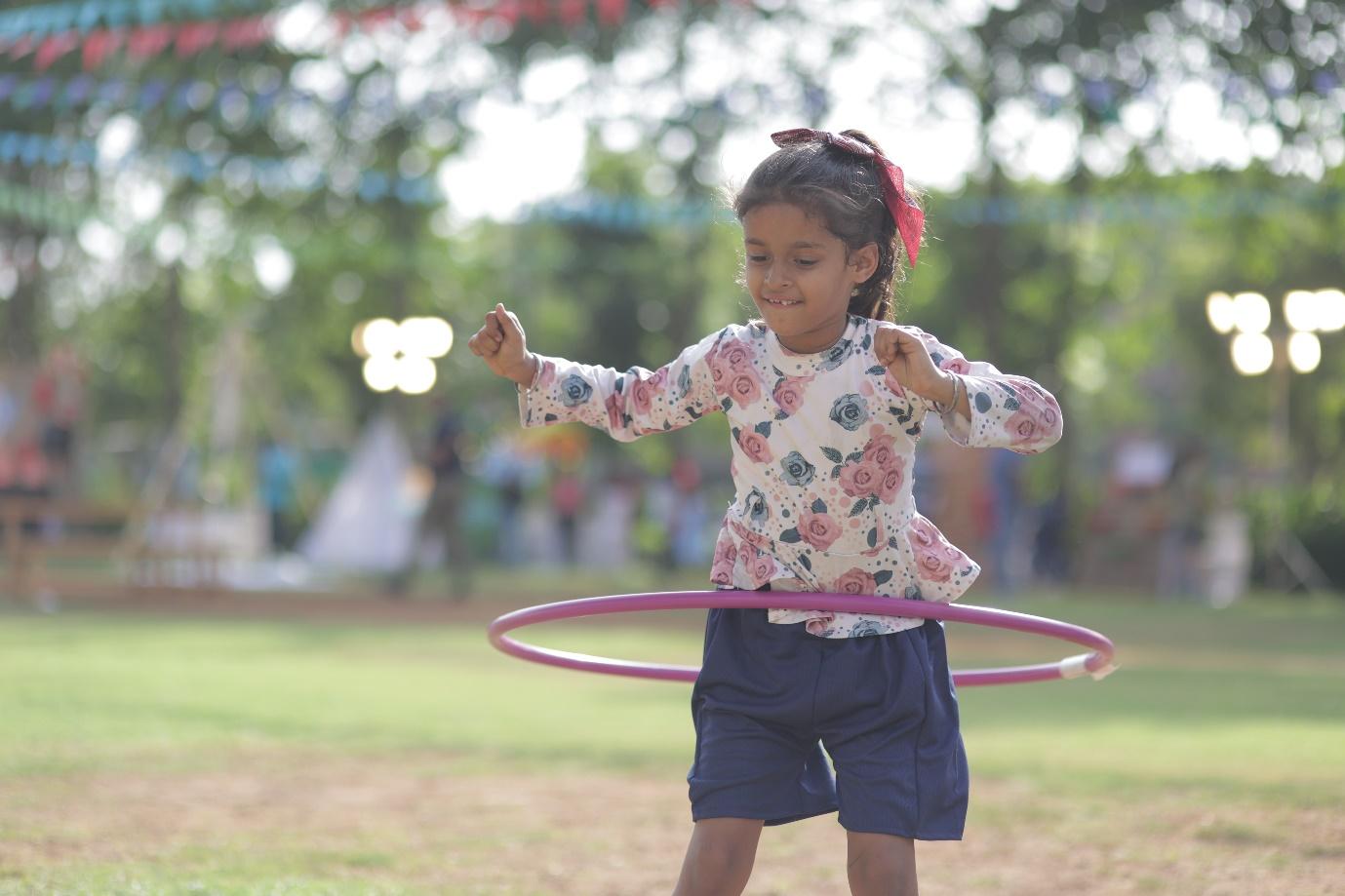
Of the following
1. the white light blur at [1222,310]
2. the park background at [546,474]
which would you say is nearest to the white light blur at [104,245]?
the park background at [546,474]

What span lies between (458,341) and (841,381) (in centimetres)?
4143

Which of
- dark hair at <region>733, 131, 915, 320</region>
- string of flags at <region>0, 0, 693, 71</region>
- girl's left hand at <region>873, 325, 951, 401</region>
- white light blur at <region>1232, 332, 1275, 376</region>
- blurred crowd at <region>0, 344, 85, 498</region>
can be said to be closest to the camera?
girl's left hand at <region>873, 325, 951, 401</region>

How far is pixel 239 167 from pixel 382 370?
3529 mm

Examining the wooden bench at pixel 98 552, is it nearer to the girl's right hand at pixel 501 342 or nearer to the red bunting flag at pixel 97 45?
the red bunting flag at pixel 97 45

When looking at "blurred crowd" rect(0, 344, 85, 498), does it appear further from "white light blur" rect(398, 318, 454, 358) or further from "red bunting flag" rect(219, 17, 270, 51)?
"white light blur" rect(398, 318, 454, 358)

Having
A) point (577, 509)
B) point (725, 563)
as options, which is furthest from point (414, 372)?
point (725, 563)

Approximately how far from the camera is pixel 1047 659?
12.4 meters

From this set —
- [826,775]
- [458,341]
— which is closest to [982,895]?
[826,775]

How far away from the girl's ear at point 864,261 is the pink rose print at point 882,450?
0.34 m

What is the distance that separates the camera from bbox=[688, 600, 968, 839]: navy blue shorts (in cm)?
351

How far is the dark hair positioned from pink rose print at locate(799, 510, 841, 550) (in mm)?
498

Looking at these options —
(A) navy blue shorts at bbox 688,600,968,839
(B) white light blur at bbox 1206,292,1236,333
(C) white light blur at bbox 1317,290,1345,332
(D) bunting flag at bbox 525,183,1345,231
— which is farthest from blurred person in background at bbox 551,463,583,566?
(A) navy blue shorts at bbox 688,600,968,839

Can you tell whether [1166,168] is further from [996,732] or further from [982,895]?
[982,895]

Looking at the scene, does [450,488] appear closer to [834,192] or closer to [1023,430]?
[834,192]
